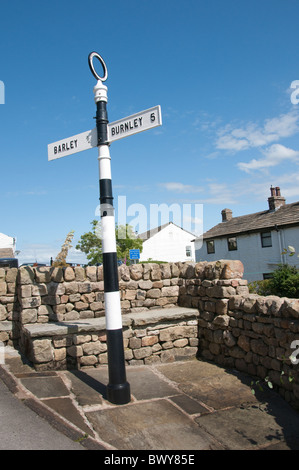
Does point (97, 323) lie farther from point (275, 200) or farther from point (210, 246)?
point (210, 246)

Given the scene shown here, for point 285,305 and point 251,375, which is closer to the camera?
point 285,305

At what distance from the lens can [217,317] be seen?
20.9ft

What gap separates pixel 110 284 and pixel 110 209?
961 millimetres

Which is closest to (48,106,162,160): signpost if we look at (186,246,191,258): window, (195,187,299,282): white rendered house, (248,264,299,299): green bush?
(248,264,299,299): green bush

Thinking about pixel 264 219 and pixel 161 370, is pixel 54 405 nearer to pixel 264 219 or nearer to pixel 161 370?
pixel 161 370

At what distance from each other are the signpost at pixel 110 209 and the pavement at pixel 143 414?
0.37 metres

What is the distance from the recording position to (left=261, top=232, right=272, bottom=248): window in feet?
86.5

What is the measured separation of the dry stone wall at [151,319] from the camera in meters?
5.50

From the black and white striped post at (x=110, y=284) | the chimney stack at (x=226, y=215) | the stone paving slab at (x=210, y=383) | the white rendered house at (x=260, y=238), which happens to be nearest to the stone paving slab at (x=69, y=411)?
the black and white striped post at (x=110, y=284)

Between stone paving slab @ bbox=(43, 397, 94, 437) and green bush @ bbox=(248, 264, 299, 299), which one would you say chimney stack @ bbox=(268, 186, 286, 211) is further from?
stone paving slab @ bbox=(43, 397, 94, 437)

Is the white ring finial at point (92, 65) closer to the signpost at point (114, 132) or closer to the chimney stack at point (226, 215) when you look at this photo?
the signpost at point (114, 132)

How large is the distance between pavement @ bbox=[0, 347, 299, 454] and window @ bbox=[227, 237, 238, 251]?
79.6ft

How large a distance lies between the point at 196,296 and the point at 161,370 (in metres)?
1.67
